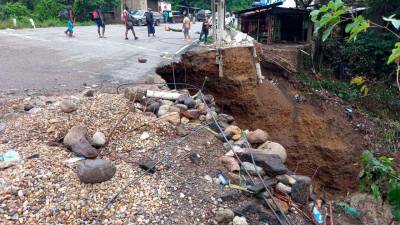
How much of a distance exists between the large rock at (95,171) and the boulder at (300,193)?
207 cm

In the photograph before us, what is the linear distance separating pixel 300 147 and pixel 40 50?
339 inches

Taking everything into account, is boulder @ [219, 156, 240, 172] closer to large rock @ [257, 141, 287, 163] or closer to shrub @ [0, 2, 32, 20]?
large rock @ [257, 141, 287, 163]

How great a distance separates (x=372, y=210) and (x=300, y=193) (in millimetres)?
2878

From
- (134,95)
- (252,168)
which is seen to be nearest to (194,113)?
(134,95)

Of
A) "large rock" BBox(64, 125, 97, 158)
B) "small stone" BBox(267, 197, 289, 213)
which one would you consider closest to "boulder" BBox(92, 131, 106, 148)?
"large rock" BBox(64, 125, 97, 158)

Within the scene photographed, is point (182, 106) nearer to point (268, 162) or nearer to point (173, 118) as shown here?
point (173, 118)

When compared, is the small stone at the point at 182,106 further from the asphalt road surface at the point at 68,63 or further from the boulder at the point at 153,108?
the asphalt road surface at the point at 68,63

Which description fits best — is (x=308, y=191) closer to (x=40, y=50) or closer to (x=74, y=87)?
(x=74, y=87)

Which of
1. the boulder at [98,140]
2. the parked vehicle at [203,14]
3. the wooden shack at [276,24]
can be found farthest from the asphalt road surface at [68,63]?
the wooden shack at [276,24]

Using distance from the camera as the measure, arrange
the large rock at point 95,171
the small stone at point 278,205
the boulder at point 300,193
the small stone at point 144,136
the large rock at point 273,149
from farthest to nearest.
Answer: the large rock at point 273,149, the small stone at point 144,136, the boulder at point 300,193, the small stone at point 278,205, the large rock at point 95,171

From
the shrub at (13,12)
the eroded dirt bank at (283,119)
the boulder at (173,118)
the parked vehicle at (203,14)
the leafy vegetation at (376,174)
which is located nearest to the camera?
the leafy vegetation at (376,174)

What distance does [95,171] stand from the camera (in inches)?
147

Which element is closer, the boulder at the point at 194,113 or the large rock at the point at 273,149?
the large rock at the point at 273,149

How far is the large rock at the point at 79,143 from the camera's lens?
13.7 ft
